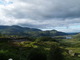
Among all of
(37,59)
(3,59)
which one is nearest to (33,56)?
(37,59)

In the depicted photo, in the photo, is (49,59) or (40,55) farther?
(49,59)

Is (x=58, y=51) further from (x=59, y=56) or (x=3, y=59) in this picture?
(x=3, y=59)

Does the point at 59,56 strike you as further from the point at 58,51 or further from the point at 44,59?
the point at 44,59

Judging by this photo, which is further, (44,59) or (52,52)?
(52,52)

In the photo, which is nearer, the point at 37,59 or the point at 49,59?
the point at 37,59

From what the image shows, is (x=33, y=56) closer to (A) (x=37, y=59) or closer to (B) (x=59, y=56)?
(A) (x=37, y=59)

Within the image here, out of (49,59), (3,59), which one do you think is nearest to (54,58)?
(49,59)

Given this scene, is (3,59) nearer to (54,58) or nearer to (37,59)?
(37,59)

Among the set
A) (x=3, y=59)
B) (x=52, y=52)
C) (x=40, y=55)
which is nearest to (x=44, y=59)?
(x=40, y=55)
